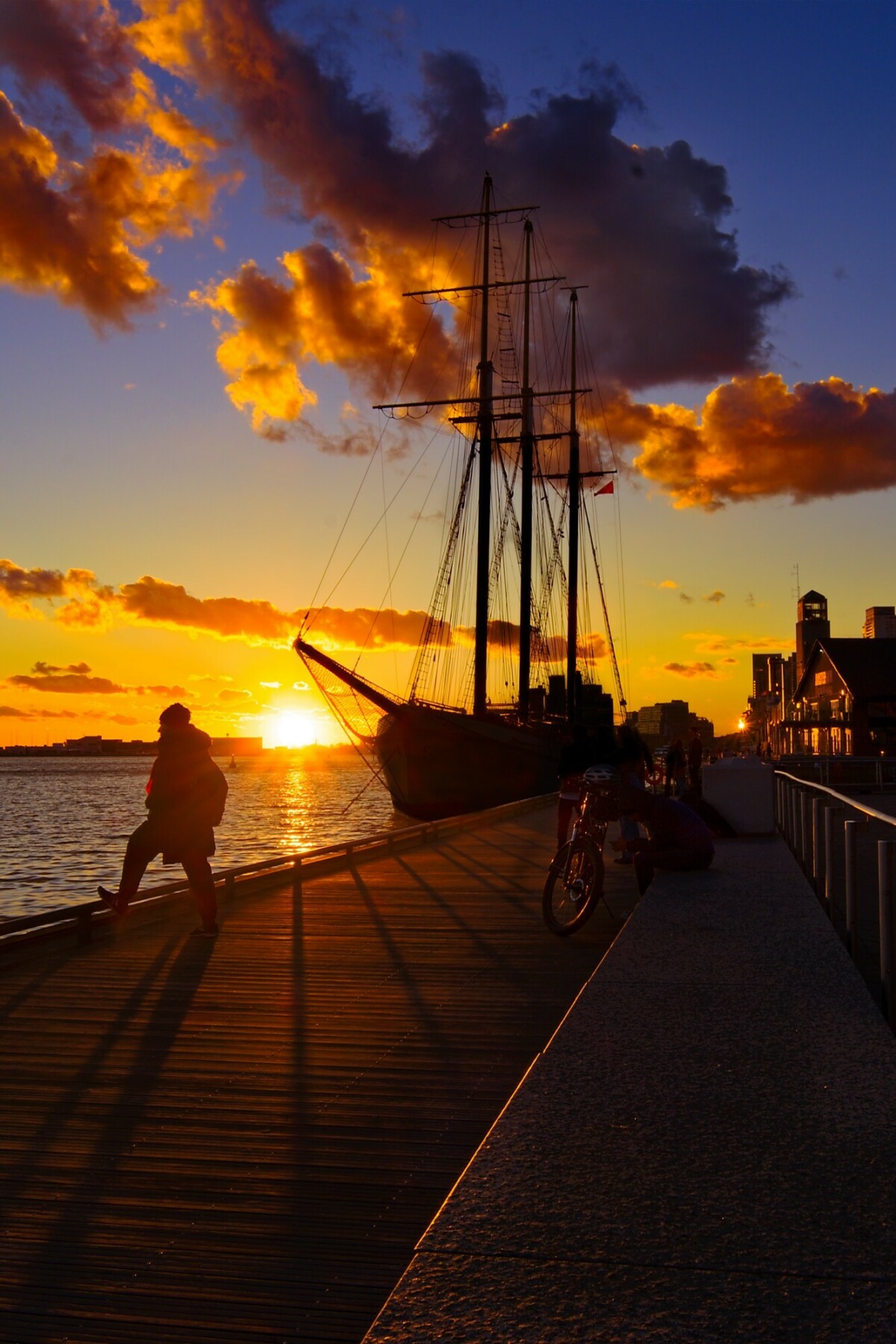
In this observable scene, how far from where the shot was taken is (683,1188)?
3510 mm

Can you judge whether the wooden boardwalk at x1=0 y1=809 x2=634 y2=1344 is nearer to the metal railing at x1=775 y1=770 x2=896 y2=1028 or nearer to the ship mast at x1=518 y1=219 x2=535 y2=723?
the metal railing at x1=775 y1=770 x2=896 y2=1028

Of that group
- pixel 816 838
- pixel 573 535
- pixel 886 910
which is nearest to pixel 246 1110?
pixel 886 910

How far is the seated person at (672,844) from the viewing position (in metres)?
11.4

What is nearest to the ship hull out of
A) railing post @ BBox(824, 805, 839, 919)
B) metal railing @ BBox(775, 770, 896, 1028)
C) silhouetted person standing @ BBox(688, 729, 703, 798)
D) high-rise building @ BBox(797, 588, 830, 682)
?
silhouetted person standing @ BBox(688, 729, 703, 798)

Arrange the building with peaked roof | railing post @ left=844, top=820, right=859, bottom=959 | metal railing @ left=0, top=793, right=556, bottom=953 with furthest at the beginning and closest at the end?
the building with peaked roof
metal railing @ left=0, top=793, right=556, bottom=953
railing post @ left=844, top=820, right=859, bottom=959

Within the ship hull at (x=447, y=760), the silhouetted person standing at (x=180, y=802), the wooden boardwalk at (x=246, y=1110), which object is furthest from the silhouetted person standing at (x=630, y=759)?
the ship hull at (x=447, y=760)

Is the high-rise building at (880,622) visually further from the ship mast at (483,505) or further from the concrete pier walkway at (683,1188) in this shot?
the concrete pier walkway at (683,1188)

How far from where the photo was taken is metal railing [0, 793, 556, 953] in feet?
30.4

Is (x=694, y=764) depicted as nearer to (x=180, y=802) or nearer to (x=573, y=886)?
(x=573, y=886)

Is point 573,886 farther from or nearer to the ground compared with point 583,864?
nearer to the ground

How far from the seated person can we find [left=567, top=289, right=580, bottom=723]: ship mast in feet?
150

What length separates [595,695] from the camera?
226 feet

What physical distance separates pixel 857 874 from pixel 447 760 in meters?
37.4

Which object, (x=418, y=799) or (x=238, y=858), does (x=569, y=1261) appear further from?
(x=418, y=799)
